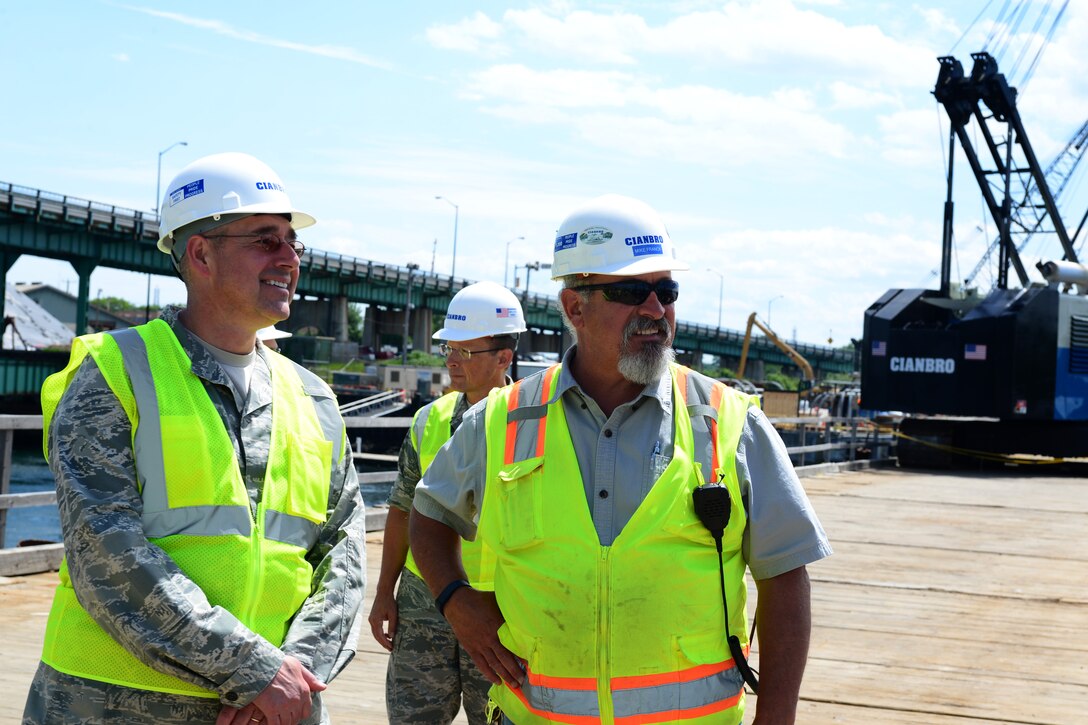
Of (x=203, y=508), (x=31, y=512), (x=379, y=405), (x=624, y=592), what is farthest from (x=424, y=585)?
(x=379, y=405)

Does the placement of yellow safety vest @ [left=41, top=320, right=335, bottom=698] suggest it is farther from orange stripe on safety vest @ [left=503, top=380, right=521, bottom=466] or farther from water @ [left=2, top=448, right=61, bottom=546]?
water @ [left=2, top=448, right=61, bottom=546]

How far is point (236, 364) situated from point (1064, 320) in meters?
23.3

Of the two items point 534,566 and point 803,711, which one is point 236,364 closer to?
point 534,566

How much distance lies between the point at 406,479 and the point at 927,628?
4.90 metres

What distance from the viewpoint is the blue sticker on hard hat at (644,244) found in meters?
3.06

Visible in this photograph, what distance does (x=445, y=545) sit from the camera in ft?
10.4

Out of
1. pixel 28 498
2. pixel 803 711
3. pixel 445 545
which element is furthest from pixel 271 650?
pixel 28 498

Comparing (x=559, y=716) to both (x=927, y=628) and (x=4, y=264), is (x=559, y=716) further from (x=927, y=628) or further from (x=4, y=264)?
(x=4, y=264)

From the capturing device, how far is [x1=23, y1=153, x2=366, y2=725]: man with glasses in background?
104 inches

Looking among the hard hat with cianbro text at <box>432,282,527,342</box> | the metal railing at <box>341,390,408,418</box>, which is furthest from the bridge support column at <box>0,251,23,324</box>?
the hard hat with cianbro text at <box>432,282,527,342</box>

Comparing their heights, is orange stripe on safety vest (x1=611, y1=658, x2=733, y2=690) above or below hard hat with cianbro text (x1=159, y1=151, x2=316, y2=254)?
below

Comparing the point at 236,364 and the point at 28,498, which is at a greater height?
the point at 236,364

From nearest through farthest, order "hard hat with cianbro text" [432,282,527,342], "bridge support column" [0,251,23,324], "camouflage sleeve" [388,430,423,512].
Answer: "camouflage sleeve" [388,430,423,512] < "hard hat with cianbro text" [432,282,527,342] < "bridge support column" [0,251,23,324]

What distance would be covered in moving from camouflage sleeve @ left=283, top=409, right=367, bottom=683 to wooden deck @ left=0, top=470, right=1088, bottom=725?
105 inches
